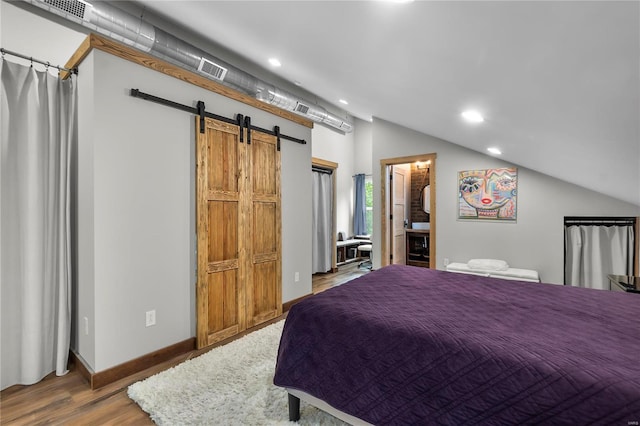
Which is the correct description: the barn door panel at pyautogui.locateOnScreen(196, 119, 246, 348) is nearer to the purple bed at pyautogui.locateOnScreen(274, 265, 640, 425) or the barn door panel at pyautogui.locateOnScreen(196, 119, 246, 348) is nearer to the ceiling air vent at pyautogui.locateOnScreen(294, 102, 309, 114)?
the purple bed at pyautogui.locateOnScreen(274, 265, 640, 425)

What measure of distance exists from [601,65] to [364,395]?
160cm

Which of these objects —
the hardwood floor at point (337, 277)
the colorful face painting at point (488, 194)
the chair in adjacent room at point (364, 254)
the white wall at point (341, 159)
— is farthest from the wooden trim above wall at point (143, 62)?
the chair in adjacent room at point (364, 254)

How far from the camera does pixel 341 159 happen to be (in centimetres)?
680

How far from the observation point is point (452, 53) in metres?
1.44

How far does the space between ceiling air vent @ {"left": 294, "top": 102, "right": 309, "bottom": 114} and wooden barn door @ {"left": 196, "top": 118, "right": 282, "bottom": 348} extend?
1.46m

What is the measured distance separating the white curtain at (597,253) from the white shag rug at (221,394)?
4.04 meters

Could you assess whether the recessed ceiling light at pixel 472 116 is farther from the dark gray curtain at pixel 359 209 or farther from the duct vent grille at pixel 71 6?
the dark gray curtain at pixel 359 209

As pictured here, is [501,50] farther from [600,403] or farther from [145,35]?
[145,35]

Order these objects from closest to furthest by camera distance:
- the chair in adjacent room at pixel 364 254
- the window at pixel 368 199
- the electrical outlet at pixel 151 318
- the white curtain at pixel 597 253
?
1. the electrical outlet at pixel 151 318
2. the white curtain at pixel 597 253
3. the chair in adjacent room at pixel 364 254
4. the window at pixel 368 199

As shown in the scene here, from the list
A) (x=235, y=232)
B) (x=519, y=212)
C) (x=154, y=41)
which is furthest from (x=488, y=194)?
(x=154, y=41)

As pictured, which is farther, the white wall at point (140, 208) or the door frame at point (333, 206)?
the door frame at point (333, 206)

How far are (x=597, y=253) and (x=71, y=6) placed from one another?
609 centimetres

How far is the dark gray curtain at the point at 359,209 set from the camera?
280 inches

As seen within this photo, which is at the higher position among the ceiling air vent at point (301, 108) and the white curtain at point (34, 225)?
the ceiling air vent at point (301, 108)
